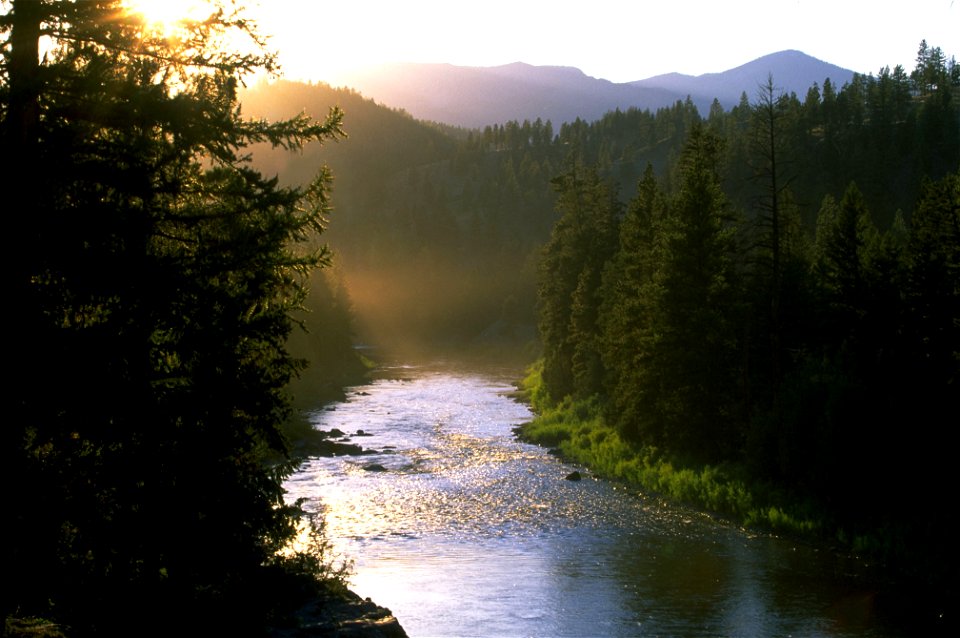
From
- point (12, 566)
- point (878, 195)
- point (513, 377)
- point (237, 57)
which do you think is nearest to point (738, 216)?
point (237, 57)

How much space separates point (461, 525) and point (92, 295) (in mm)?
22575

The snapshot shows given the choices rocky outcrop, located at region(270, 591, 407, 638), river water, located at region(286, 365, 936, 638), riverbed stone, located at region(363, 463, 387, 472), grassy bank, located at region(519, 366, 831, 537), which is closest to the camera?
rocky outcrop, located at region(270, 591, 407, 638)

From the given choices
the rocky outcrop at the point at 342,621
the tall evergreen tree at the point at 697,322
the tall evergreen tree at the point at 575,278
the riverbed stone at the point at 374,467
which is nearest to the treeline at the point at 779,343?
the tall evergreen tree at the point at 697,322

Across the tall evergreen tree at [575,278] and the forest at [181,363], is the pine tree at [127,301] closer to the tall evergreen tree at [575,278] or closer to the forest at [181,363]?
the forest at [181,363]

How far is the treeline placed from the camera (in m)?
29.4

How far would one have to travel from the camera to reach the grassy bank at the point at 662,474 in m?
31.3

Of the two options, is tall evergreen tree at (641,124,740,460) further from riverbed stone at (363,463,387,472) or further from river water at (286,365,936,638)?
riverbed stone at (363,463,387,472)

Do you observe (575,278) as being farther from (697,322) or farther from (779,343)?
(779,343)

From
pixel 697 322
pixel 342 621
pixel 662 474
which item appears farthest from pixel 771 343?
pixel 342 621

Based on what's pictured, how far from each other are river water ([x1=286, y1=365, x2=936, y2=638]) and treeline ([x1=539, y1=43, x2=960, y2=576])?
364 cm

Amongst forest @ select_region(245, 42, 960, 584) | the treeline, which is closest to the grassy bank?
forest @ select_region(245, 42, 960, 584)

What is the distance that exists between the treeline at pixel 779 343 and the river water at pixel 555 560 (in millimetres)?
3641

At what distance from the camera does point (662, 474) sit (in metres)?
38.7

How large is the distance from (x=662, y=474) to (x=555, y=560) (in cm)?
1315
